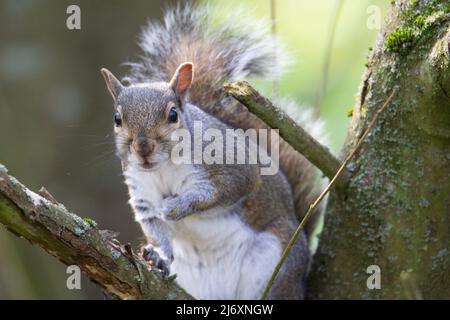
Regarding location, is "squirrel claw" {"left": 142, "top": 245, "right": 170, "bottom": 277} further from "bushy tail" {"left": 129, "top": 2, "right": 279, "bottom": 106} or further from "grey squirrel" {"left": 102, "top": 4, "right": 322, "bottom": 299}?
"bushy tail" {"left": 129, "top": 2, "right": 279, "bottom": 106}

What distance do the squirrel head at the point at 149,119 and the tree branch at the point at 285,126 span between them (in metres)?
0.37

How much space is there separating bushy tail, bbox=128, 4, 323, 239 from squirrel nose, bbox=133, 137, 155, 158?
0.62m

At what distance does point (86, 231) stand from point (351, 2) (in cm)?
385

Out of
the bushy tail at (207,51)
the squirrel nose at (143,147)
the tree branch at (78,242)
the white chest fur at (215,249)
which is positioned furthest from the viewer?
the bushy tail at (207,51)

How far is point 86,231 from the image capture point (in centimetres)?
182

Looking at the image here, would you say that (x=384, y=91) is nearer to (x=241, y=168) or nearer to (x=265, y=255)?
(x=241, y=168)

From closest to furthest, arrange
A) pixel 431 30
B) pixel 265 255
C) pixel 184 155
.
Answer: pixel 431 30 < pixel 184 155 < pixel 265 255

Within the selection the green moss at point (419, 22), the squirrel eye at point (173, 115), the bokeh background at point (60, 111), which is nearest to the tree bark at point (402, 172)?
the green moss at point (419, 22)

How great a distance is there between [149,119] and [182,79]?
0.24m

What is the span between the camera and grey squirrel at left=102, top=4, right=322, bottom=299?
92.8 inches

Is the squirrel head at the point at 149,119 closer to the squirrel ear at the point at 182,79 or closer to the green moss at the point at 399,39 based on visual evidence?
the squirrel ear at the point at 182,79

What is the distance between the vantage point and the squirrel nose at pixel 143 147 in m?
2.20

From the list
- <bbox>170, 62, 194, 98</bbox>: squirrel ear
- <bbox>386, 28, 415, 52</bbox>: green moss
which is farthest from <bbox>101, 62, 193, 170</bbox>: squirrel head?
<bbox>386, 28, 415, 52</bbox>: green moss
